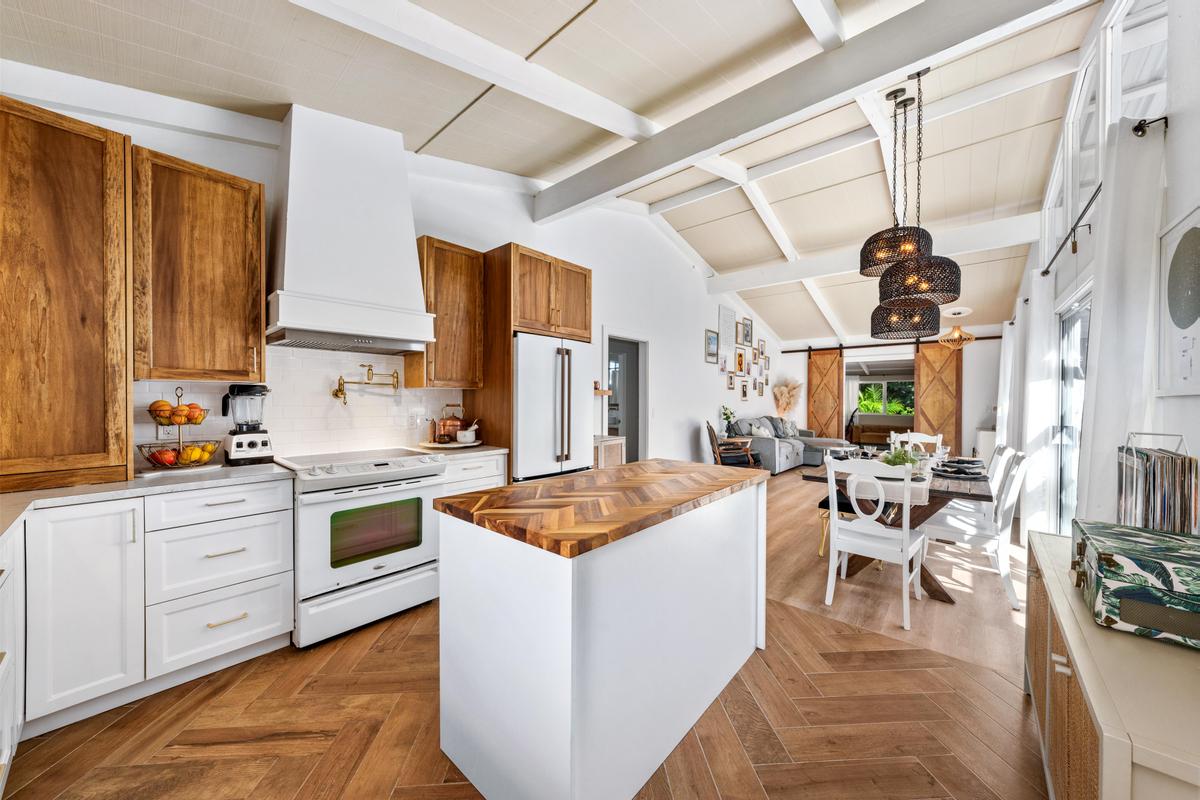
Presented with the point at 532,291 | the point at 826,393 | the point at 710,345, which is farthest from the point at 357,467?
the point at 826,393

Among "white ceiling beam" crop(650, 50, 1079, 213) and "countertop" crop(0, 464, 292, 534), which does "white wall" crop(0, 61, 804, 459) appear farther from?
"white ceiling beam" crop(650, 50, 1079, 213)

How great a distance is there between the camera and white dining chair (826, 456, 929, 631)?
2572mm

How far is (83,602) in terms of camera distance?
1835mm

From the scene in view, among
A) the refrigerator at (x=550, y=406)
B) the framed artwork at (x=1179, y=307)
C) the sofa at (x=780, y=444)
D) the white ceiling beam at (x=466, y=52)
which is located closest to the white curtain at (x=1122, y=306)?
the framed artwork at (x=1179, y=307)

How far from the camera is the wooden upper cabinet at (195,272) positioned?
2.18 meters

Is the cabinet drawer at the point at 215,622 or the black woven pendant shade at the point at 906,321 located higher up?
the black woven pendant shade at the point at 906,321

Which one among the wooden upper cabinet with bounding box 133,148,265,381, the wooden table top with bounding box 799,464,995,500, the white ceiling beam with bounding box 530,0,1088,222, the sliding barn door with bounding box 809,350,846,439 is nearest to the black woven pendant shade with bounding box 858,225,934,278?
the white ceiling beam with bounding box 530,0,1088,222

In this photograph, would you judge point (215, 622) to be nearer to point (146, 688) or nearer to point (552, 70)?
point (146, 688)

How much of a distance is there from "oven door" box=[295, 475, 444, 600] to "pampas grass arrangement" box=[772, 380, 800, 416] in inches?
339

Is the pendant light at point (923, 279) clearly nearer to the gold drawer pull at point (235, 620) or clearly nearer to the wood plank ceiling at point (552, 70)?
the wood plank ceiling at point (552, 70)

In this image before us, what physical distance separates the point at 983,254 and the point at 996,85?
11.7 ft

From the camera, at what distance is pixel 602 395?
525 cm

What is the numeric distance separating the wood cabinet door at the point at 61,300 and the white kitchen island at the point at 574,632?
176cm

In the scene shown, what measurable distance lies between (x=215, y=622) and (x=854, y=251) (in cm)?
721
